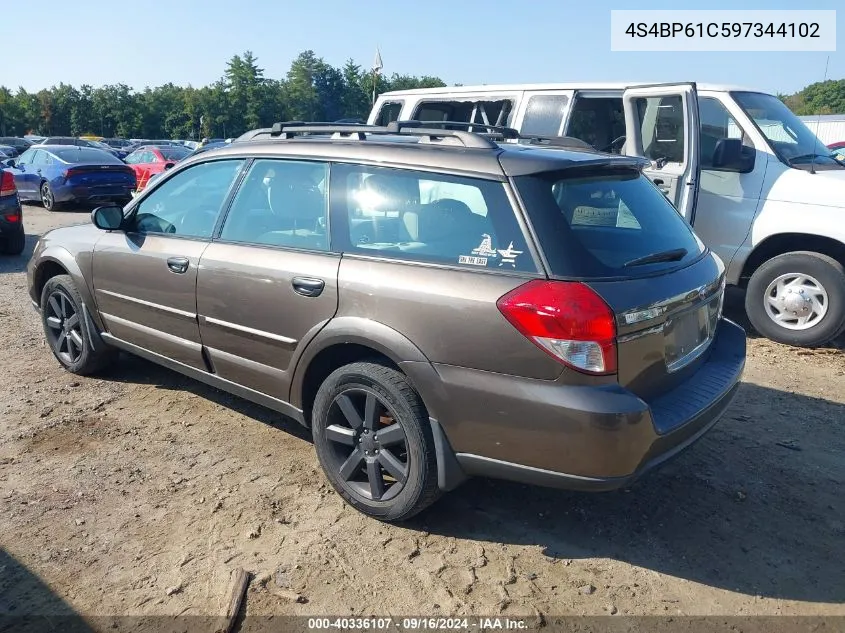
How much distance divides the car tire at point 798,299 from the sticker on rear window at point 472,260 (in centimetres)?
420

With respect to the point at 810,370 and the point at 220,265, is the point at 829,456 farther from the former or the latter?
the point at 220,265

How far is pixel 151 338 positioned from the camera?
4.23 m

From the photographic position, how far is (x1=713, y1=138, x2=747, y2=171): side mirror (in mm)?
5777

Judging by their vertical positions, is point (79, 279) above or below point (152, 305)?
above

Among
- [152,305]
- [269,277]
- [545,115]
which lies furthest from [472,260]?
[545,115]

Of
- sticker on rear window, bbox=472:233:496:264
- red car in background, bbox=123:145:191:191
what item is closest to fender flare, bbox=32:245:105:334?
sticker on rear window, bbox=472:233:496:264

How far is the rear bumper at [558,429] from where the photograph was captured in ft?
8.32

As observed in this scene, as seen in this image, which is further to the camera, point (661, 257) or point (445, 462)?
point (661, 257)

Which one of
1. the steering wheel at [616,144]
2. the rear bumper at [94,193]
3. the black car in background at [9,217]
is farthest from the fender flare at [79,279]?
the rear bumper at [94,193]

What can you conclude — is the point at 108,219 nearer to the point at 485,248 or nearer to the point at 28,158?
the point at 485,248

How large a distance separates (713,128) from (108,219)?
526cm

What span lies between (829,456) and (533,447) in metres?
2.34

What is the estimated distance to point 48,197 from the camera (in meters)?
15.3

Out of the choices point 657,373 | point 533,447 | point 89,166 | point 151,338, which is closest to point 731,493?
point 657,373
